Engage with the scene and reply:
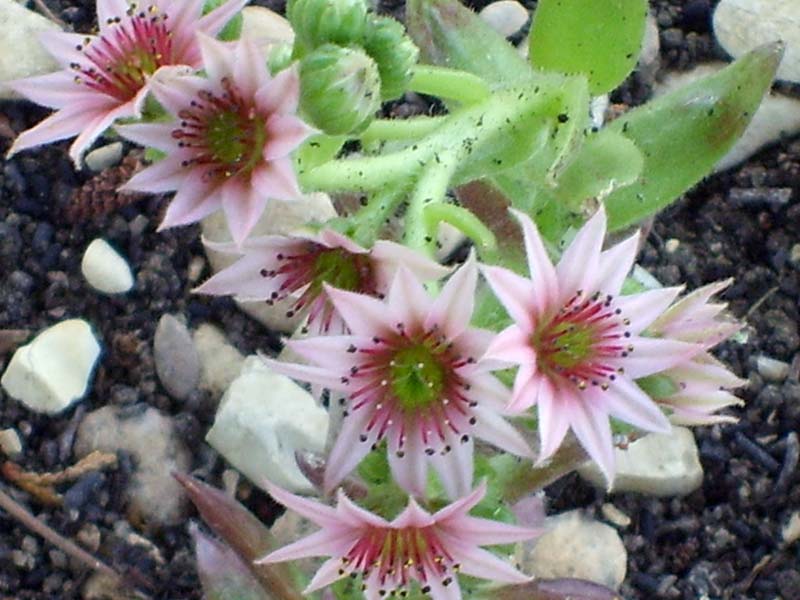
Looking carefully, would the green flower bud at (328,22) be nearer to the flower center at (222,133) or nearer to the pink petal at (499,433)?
the flower center at (222,133)

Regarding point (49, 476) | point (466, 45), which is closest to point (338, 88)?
point (466, 45)

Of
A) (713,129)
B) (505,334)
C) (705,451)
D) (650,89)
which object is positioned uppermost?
(505,334)

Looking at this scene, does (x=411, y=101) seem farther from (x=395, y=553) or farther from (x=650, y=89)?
(x=395, y=553)

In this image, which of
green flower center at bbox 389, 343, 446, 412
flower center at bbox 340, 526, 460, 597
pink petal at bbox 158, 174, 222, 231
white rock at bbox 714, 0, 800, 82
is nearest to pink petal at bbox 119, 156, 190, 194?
pink petal at bbox 158, 174, 222, 231

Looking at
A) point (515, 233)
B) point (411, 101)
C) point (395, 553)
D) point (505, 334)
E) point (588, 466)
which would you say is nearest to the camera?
point (505, 334)

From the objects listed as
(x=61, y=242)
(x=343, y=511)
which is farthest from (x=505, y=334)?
(x=61, y=242)
